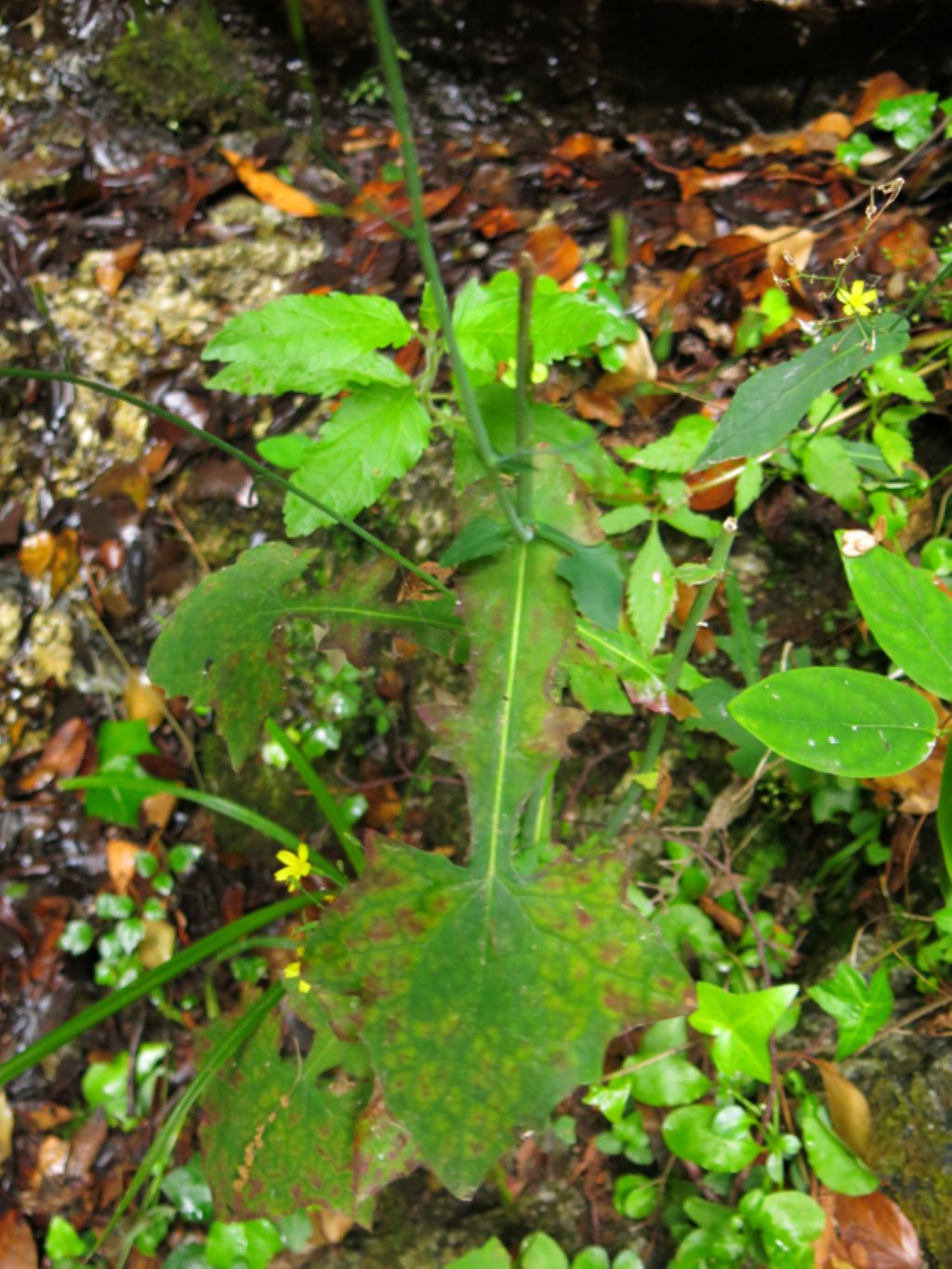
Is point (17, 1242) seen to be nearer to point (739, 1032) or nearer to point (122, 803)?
point (122, 803)

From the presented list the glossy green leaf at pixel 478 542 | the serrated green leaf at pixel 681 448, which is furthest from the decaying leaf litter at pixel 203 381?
the glossy green leaf at pixel 478 542

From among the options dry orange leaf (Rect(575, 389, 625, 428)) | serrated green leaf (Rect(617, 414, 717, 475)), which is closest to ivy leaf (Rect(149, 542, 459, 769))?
serrated green leaf (Rect(617, 414, 717, 475))

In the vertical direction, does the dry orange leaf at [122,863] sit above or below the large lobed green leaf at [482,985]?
below

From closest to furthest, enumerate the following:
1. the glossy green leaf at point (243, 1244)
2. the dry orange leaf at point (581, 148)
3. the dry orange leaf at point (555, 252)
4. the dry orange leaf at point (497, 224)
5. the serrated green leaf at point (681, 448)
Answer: the glossy green leaf at point (243, 1244), the serrated green leaf at point (681, 448), the dry orange leaf at point (555, 252), the dry orange leaf at point (497, 224), the dry orange leaf at point (581, 148)

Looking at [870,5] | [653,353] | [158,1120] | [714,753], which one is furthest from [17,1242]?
[870,5]

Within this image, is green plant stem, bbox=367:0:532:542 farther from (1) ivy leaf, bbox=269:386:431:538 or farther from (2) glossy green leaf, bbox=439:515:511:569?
(1) ivy leaf, bbox=269:386:431:538

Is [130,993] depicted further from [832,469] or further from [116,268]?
[116,268]

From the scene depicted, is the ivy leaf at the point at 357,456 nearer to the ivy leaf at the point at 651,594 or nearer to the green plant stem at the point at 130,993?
the ivy leaf at the point at 651,594
